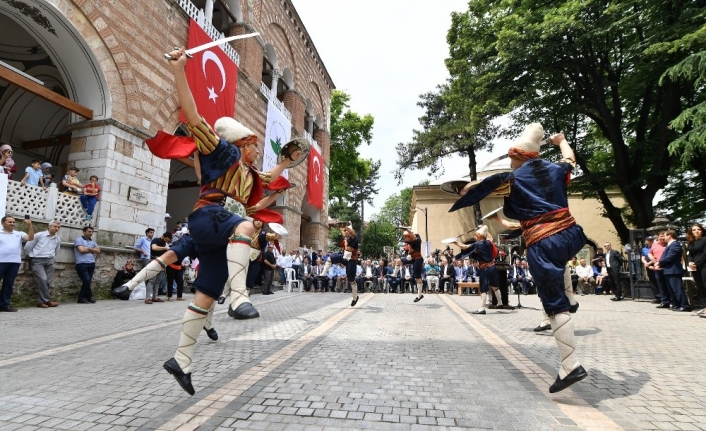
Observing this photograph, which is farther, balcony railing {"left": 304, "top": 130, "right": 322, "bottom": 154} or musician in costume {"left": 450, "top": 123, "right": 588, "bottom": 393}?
balcony railing {"left": 304, "top": 130, "right": 322, "bottom": 154}

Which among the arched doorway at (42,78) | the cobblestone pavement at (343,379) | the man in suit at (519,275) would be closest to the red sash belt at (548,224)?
the cobblestone pavement at (343,379)

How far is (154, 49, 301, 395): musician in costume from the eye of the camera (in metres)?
2.92

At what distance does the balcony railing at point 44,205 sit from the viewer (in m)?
8.60

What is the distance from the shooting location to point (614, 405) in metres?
2.93

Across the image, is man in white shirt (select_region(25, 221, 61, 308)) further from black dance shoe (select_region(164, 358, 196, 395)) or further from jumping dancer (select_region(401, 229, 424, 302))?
jumping dancer (select_region(401, 229, 424, 302))

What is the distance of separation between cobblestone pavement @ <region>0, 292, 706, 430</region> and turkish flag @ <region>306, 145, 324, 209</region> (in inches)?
760

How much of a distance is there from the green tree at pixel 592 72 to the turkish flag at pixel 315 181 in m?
10.1

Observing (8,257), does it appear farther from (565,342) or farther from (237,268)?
(565,342)

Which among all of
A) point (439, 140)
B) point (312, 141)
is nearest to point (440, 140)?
point (439, 140)

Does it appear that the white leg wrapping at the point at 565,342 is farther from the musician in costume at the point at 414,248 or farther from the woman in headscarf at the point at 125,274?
the woman in headscarf at the point at 125,274

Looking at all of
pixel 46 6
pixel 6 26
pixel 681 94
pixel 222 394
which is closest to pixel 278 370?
pixel 222 394

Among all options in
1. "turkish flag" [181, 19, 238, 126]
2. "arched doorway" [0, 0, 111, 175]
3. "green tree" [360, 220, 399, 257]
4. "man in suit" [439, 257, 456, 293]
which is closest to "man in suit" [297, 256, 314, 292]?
"man in suit" [439, 257, 456, 293]

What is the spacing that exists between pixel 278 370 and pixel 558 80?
68.0ft

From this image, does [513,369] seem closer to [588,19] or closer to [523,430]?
[523,430]
